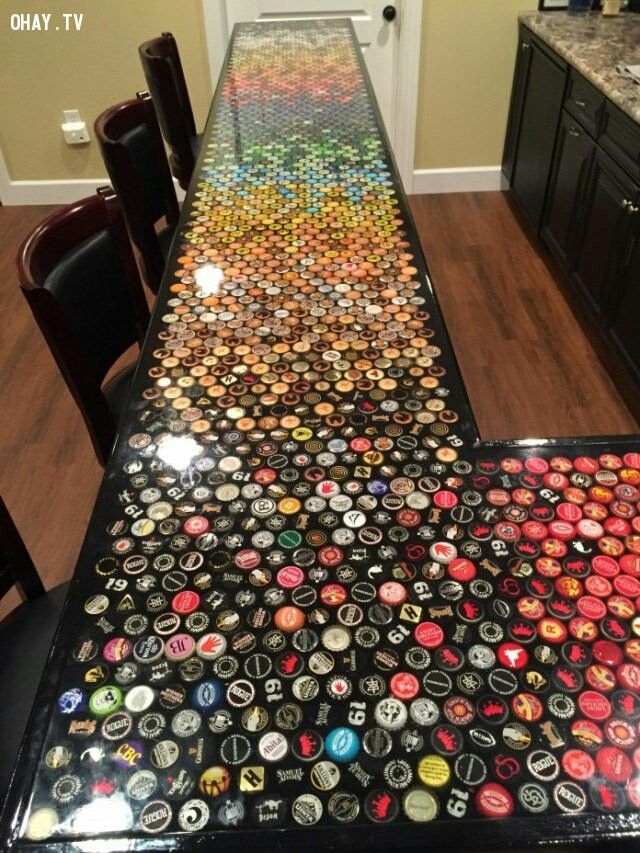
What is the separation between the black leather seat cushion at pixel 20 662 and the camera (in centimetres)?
95

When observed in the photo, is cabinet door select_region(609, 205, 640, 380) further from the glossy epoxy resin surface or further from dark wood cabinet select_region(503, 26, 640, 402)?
the glossy epoxy resin surface

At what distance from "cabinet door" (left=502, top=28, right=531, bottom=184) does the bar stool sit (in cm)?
311

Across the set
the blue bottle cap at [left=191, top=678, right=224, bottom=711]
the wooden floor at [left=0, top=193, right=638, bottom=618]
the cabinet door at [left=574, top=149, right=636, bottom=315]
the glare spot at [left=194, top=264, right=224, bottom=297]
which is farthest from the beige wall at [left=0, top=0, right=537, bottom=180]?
the blue bottle cap at [left=191, top=678, right=224, bottom=711]

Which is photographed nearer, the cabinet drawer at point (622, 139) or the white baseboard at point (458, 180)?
the cabinet drawer at point (622, 139)

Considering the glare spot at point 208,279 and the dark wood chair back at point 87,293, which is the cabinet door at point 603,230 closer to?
the glare spot at point 208,279

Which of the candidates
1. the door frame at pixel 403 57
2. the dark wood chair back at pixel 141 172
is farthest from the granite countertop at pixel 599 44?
the dark wood chair back at pixel 141 172

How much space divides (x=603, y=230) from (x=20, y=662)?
2251 mm

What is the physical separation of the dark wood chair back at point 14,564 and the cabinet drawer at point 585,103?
2.28 metres

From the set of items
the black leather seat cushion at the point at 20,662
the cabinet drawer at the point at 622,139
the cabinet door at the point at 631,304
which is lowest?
the cabinet door at the point at 631,304

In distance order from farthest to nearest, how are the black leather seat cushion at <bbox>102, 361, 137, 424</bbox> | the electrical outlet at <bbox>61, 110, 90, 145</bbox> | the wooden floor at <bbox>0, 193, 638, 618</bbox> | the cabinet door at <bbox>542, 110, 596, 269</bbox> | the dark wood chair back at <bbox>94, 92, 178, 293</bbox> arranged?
the electrical outlet at <bbox>61, 110, 90, 145</bbox> → the cabinet door at <bbox>542, 110, 596, 269</bbox> → the wooden floor at <bbox>0, 193, 638, 618</bbox> → the dark wood chair back at <bbox>94, 92, 178, 293</bbox> → the black leather seat cushion at <bbox>102, 361, 137, 424</bbox>

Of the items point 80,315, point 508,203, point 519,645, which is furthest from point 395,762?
point 508,203

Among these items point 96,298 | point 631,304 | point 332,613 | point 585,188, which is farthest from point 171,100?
point 332,613

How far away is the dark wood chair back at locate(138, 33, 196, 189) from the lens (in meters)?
2.22

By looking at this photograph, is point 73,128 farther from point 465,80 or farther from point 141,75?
point 465,80
